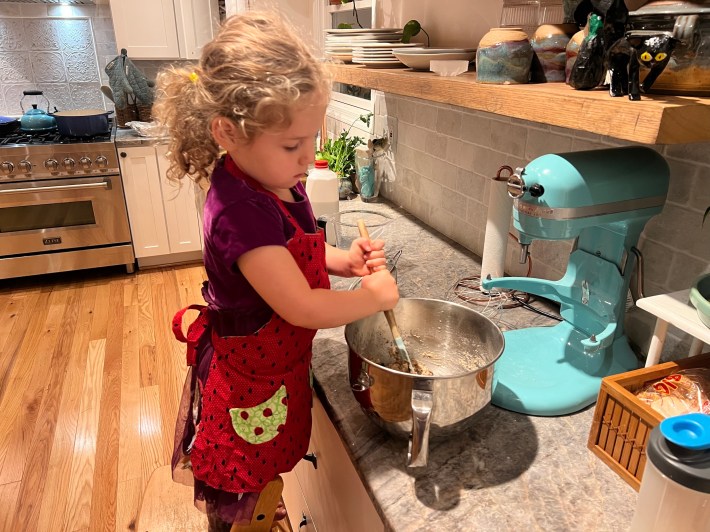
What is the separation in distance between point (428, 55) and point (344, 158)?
983 mm

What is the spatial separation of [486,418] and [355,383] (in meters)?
0.24

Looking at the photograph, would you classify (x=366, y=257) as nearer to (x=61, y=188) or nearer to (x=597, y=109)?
(x=597, y=109)

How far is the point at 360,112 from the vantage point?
7.58 feet

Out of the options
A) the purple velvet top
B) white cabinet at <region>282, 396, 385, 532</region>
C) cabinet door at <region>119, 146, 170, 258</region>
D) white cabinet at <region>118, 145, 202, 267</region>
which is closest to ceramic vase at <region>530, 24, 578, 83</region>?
the purple velvet top

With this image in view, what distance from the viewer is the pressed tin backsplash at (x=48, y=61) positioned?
11.8 feet

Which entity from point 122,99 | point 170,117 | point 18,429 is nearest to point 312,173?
point 170,117

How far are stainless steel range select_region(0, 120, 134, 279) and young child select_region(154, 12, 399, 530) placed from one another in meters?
2.66

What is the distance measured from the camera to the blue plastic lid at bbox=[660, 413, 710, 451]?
510 mm

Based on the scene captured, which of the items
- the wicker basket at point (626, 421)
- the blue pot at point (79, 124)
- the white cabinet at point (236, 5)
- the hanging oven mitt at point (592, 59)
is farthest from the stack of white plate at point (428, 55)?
the blue pot at point (79, 124)

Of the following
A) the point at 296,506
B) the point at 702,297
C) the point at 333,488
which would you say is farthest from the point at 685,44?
the point at 296,506

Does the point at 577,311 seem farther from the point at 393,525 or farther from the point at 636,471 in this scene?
the point at 393,525

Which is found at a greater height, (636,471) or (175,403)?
(636,471)

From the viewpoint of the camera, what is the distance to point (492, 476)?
2.47 feet

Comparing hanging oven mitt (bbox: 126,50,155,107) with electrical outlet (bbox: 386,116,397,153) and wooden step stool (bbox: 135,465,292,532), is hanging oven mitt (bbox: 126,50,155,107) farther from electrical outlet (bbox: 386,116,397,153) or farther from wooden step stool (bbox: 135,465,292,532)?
wooden step stool (bbox: 135,465,292,532)
